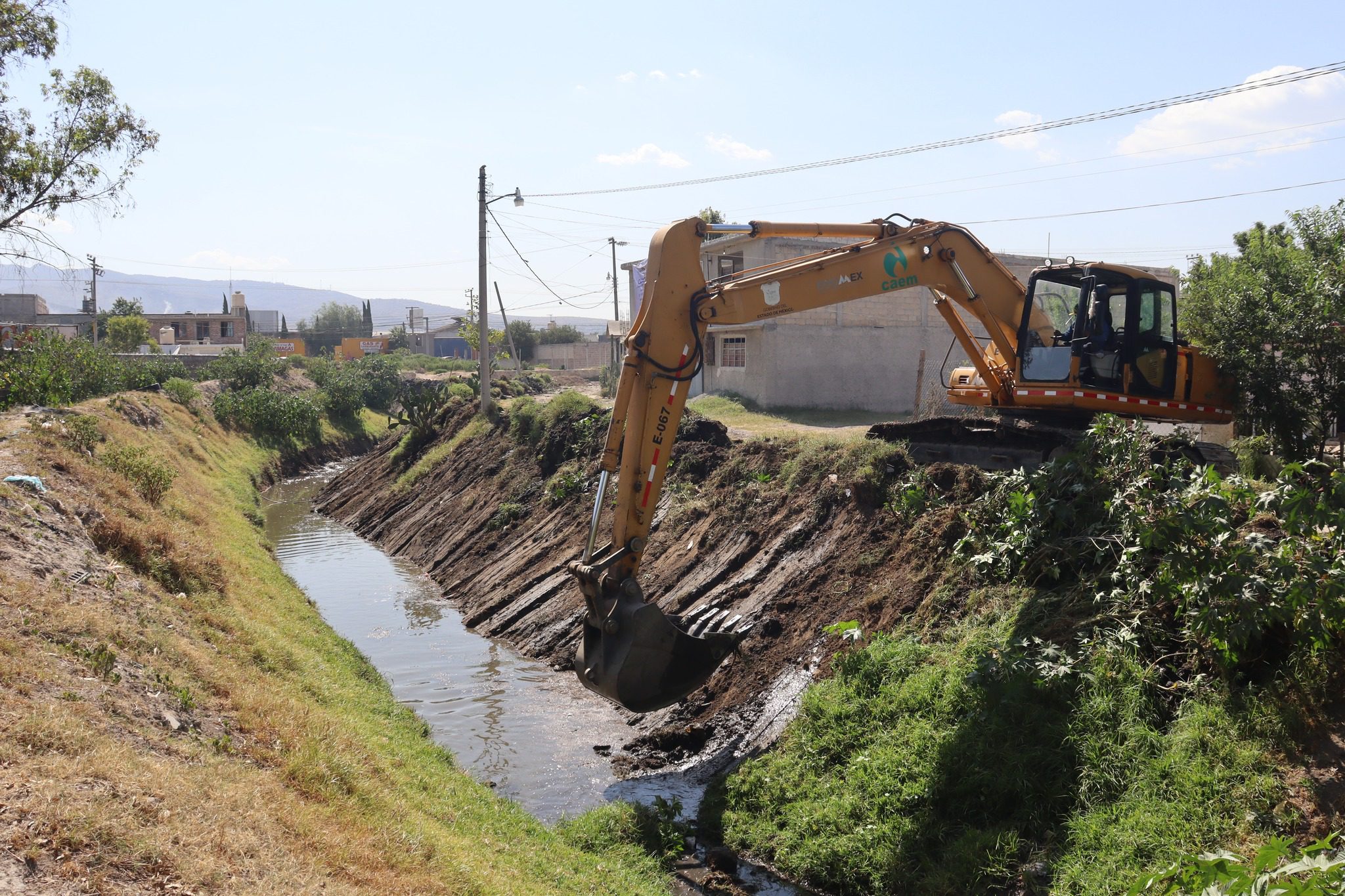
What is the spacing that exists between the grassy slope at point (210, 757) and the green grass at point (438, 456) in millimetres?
16055

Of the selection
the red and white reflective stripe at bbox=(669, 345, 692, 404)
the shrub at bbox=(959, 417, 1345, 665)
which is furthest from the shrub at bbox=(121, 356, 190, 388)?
the shrub at bbox=(959, 417, 1345, 665)

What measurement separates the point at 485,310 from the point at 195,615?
71.1 feet

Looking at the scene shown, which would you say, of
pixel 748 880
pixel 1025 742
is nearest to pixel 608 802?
pixel 748 880

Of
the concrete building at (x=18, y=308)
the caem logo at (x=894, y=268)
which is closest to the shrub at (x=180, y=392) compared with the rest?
the caem logo at (x=894, y=268)

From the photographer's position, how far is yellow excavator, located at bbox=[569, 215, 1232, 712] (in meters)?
10.0

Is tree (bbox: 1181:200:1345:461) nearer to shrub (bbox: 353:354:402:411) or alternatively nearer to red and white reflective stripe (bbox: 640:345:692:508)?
red and white reflective stripe (bbox: 640:345:692:508)

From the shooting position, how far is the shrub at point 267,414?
128ft

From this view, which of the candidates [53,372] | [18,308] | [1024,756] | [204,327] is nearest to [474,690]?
[1024,756]

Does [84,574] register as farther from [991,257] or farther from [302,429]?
[302,429]

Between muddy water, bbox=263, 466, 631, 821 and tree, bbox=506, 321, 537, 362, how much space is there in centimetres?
6034

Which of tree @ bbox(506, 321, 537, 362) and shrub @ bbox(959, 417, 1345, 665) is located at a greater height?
tree @ bbox(506, 321, 537, 362)

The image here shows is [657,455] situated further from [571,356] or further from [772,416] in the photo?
[571,356]

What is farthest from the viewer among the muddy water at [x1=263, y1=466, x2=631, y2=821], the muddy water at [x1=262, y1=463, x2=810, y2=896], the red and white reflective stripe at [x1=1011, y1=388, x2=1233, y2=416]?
the red and white reflective stripe at [x1=1011, y1=388, x2=1233, y2=416]

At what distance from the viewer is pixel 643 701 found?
10.0 meters
